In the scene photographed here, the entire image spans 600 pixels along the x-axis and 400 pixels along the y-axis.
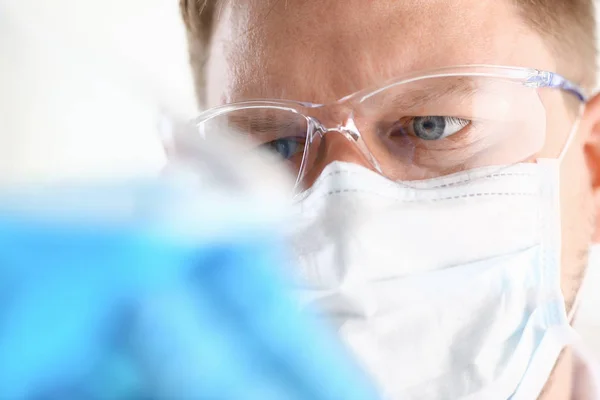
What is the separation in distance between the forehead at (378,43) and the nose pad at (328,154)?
83 mm

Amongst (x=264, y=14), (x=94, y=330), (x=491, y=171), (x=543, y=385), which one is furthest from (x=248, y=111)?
(x=94, y=330)

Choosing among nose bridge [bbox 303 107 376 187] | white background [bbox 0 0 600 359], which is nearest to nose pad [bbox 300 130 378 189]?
nose bridge [bbox 303 107 376 187]

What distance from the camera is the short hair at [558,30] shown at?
118 cm

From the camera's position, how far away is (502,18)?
44.1 inches

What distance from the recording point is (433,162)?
3.39ft

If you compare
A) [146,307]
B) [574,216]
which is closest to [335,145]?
[574,216]

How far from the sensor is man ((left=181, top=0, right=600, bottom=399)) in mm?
849

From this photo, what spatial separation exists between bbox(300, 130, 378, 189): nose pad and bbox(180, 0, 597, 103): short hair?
0.42 meters

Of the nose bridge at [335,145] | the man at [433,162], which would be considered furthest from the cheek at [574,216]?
the nose bridge at [335,145]

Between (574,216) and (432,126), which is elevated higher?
(432,126)

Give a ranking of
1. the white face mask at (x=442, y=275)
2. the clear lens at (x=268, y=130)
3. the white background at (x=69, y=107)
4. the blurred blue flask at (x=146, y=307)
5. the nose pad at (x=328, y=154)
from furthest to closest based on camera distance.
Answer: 1. the clear lens at (x=268, y=130)
2. the nose pad at (x=328, y=154)
3. the white face mask at (x=442, y=275)
4. the white background at (x=69, y=107)
5. the blurred blue flask at (x=146, y=307)

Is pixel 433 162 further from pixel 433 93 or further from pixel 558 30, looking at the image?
pixel 558 30

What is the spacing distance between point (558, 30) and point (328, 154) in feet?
1.83

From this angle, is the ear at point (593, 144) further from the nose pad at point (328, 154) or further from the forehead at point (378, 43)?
the nose pad at point (328, 154)
